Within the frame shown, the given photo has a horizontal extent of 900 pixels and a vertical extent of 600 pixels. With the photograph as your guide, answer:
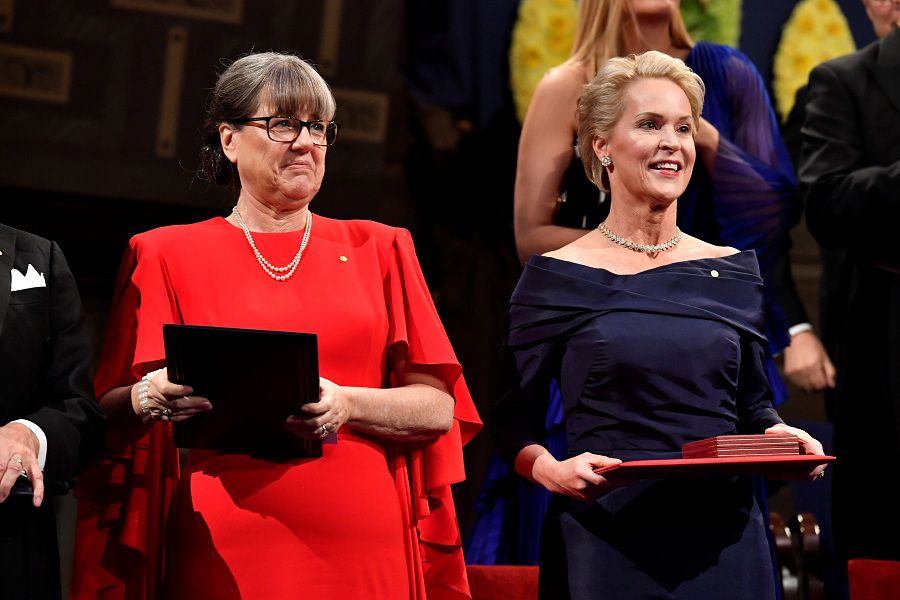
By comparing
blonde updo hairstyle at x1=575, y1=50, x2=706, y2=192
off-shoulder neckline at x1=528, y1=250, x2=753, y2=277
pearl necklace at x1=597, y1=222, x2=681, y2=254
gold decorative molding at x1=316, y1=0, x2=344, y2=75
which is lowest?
off-shoulder neckline at x1=528, y1=250, x2=753, y2=277

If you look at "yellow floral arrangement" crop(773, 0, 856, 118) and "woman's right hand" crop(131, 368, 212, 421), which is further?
"yellow floral arrangement" crop(773, 0, 856, 118)

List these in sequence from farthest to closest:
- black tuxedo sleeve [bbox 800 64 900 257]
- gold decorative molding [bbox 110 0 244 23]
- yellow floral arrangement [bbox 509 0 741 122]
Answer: gold decorative molding [bbox 110 0 244 23]
yellow floral arrangement [bbox 509 0 741 122]
black tuxedo sleeve [bbox 800 64 900 257]

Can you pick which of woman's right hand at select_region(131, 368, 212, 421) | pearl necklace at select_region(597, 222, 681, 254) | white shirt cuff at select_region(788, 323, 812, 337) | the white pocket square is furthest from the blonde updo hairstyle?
white shirt cuff at select_region(788, 323, 812, 337)

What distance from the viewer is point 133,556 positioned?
2.32 m

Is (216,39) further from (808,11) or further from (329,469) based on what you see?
(329,469)

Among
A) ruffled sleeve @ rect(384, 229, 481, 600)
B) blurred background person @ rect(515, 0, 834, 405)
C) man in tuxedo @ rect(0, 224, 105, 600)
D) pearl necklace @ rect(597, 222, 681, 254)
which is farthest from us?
blurred background person @ rect(515, 0, 834, 405)

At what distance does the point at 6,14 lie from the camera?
515cm

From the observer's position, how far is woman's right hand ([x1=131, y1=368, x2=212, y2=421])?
2119 millimetres

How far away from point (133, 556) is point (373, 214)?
3216mm

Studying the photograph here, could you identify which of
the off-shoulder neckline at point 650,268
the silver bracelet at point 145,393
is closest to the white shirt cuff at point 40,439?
the silver bracelet at point 145,393

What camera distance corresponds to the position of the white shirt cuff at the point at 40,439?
217cm

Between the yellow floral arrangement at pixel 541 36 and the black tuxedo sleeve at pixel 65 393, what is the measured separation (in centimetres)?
286

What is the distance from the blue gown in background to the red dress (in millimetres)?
715

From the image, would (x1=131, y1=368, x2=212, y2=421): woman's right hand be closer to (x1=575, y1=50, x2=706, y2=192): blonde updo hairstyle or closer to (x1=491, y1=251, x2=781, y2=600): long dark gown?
(x1=491, y1=251, x2=781, y2=600): long dark gown
